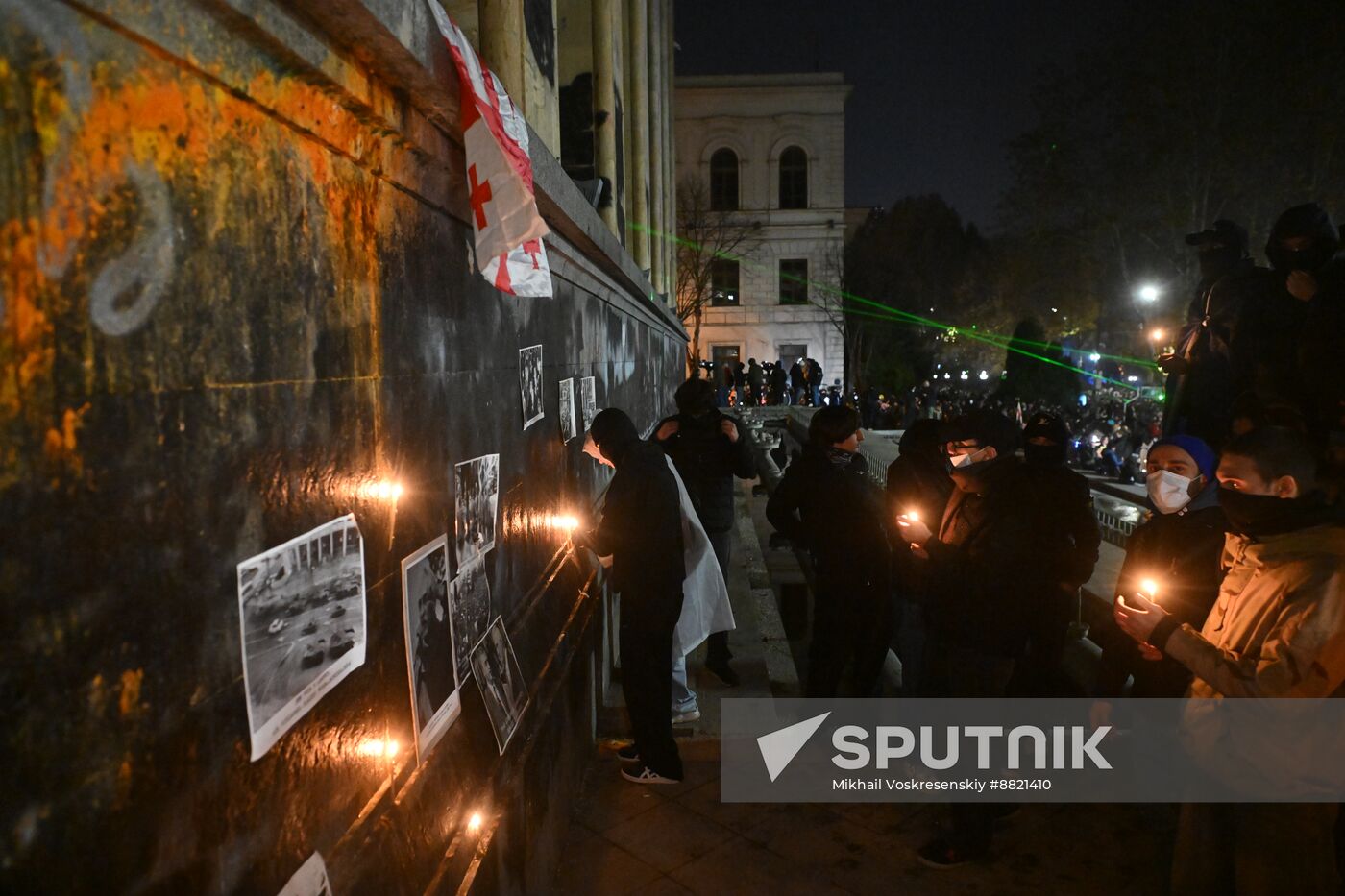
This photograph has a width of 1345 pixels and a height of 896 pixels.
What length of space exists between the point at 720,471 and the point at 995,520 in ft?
7.85

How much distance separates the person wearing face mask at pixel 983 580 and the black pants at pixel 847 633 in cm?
85

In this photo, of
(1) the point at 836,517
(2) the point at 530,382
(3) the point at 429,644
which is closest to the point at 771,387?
(1) the point at 836,517

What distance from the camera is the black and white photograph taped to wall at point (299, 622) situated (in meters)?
1.57

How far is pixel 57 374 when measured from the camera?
1133 mm

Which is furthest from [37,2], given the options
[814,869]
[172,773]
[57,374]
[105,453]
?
[814,869]

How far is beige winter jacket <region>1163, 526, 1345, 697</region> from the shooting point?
2543 mm


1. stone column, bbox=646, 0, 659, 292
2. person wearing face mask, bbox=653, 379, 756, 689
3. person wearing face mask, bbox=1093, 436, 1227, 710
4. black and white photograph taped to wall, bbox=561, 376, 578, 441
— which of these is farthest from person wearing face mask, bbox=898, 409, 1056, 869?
stone column, bbox=646, 0, 659, 292

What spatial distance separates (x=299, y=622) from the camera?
174 centimetres

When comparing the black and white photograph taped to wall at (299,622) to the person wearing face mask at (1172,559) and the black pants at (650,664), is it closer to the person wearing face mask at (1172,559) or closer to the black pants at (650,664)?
the black pants at (650,664)

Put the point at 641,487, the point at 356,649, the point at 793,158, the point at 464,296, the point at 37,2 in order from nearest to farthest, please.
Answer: the point at 37,2
the point at 356,649
the point at 464,296
the point at 641,487
the point at 793,158

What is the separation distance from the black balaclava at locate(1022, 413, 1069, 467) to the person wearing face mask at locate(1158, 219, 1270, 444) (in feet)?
3.84

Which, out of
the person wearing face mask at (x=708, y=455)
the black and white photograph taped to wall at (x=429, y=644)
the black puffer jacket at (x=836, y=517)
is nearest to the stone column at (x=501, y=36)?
the person wearing face mask at (x=708, y=455)

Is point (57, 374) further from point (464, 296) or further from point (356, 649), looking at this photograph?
point (464, 296)

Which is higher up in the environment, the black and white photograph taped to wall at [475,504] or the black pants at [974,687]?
the black and white photograph taped to wall at [475,504]
